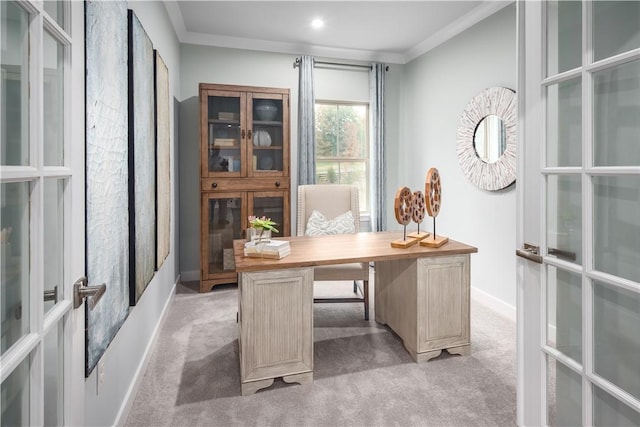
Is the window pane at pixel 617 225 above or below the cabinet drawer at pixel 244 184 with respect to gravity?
below

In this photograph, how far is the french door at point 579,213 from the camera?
107 cm

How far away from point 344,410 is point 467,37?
3.52 meters

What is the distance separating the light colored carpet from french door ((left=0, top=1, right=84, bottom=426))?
101 centimetres

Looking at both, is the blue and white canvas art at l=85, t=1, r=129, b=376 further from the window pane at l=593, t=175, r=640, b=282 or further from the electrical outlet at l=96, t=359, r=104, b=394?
the window pane at l=593, t=175, r=640, b=282

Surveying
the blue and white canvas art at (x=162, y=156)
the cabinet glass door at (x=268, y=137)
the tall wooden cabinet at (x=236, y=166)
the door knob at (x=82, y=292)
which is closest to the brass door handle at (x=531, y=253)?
the door knob at (x=82, y=292)

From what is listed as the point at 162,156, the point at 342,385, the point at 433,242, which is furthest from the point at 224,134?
the point at 342,385

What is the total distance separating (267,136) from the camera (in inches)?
156

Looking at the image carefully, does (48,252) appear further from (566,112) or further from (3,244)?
(566,112)

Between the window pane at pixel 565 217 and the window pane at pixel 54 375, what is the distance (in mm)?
1545

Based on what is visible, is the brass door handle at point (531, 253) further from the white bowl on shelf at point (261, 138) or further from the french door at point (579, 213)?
the white bowl on shelf at point (261, 138)

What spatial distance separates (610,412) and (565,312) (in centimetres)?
31

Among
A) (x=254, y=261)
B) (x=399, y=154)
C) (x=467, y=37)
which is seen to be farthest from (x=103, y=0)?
(x=399, y=154)

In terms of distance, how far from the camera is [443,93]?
4039 millimetres

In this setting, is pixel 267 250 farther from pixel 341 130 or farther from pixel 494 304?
pixel 341 130
